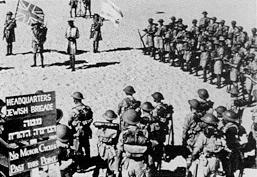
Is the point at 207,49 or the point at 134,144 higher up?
the point at 207,49

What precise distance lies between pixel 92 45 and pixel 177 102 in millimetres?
6114

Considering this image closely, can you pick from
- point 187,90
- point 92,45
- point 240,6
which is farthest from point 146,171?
point 240,6

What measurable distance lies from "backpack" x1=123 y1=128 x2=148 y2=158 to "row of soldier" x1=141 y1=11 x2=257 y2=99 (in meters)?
7.91

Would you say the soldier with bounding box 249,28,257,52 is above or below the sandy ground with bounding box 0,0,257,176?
above

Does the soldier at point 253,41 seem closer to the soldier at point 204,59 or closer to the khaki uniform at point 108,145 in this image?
the soldier at point 204,59

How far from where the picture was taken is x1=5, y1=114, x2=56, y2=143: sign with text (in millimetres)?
6895

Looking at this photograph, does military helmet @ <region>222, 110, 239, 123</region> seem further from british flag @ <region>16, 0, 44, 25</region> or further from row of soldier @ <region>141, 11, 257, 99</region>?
british flag @ <region>16, 0, 44, 25</region>

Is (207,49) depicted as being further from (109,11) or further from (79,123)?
(79,123)

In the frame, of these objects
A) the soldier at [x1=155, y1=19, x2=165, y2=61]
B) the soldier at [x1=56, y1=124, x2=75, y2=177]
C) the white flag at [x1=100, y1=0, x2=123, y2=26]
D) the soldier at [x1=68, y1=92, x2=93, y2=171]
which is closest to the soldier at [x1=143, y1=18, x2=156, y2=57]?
the soldier at [x1=155, y1=19, x2=165, y2=61]

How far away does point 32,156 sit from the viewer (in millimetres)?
7047

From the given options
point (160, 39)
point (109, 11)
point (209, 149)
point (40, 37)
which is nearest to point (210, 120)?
point (209, 149)

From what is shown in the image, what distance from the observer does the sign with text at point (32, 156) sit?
6.83 meters

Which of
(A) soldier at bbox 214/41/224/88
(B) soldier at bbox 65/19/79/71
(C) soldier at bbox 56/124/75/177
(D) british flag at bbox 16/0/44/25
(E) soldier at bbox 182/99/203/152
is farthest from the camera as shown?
(A) soldier at bbox 214/41/224/88

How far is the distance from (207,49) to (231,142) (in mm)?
7901
